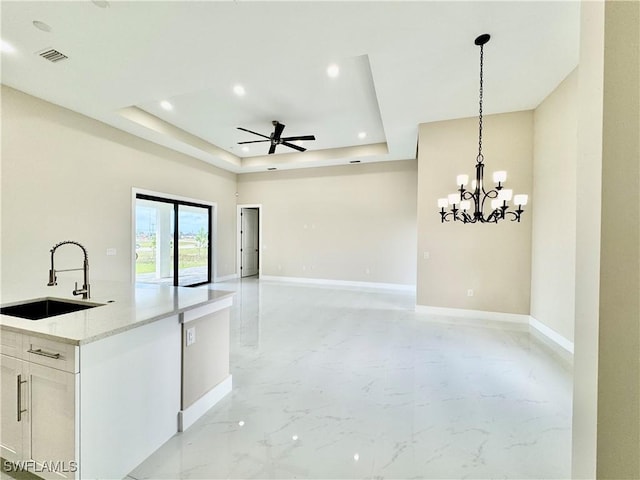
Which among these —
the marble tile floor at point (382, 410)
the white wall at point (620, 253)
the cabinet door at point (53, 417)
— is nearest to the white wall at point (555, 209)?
the marble tile floor at point (382, 410)

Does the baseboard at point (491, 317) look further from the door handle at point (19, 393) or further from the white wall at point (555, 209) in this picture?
the door handle at point (19, 393)

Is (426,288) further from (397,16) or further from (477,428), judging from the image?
(397,16)

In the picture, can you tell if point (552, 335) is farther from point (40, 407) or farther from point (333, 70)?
point (40, 407)

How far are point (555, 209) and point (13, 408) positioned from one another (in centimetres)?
551

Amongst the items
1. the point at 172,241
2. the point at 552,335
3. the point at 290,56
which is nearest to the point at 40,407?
the point at 290,56

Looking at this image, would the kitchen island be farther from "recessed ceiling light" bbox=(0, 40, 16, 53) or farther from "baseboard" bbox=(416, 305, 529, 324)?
"baseboard" bbox=(416, 305, 529, 324)

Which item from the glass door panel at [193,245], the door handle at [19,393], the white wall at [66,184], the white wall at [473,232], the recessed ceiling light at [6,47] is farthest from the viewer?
the glass door panel at [193,245]

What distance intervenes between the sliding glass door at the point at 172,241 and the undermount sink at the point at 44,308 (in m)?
4.07

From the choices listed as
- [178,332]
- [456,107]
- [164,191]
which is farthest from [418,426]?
[164,191]

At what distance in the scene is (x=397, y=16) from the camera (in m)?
2.44

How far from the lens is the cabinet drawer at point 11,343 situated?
1483 mm

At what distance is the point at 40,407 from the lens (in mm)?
1437

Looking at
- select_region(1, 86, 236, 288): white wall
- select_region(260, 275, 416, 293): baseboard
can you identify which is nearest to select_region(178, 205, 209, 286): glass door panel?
select_region(1, 86, 236, 288): white wall

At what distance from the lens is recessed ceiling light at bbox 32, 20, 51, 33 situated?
2588mm
